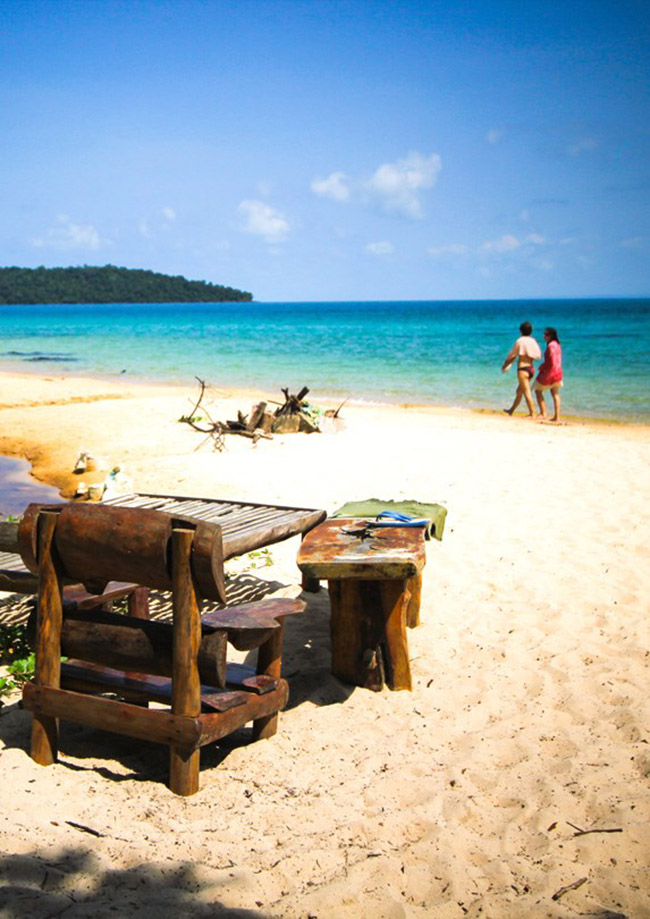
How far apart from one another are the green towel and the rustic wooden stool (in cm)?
160

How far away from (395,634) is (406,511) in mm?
1245

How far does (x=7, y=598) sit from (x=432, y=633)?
2.86 m

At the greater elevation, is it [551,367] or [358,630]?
[551,367]

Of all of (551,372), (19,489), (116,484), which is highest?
(551,372)

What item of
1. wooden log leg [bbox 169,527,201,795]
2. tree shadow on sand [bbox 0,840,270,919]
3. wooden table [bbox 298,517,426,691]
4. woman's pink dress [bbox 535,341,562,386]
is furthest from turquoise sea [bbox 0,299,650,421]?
tree shadow on sand [bbox 0,840,270,919]

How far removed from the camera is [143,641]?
3.33 m

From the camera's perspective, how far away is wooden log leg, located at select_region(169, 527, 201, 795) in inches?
120

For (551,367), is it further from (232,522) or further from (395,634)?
(395,634)

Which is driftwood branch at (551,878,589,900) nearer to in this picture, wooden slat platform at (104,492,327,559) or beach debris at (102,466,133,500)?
wooden slat platform at (104,492,327,559)

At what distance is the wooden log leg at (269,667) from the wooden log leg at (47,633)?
0.86 metres

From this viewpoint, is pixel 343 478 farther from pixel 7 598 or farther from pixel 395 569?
pixel 395 569

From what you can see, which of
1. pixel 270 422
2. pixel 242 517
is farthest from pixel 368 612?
pixel 270 422

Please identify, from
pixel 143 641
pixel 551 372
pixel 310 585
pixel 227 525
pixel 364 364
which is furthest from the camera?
pixel 364 364

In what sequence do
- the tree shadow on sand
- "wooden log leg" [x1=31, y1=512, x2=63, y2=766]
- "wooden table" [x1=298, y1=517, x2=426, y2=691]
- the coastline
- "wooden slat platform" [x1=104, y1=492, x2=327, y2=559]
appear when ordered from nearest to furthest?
the tree shadow on sand
"wooden log leg" [x1=31, y1=512, x2=63, y2=766]
"wooden table" [x1=298, y1=517, x2=426, y2=691]
"wooden slat platform" [x1=104, y1=492, x2=327, y2=559]
the coastline
